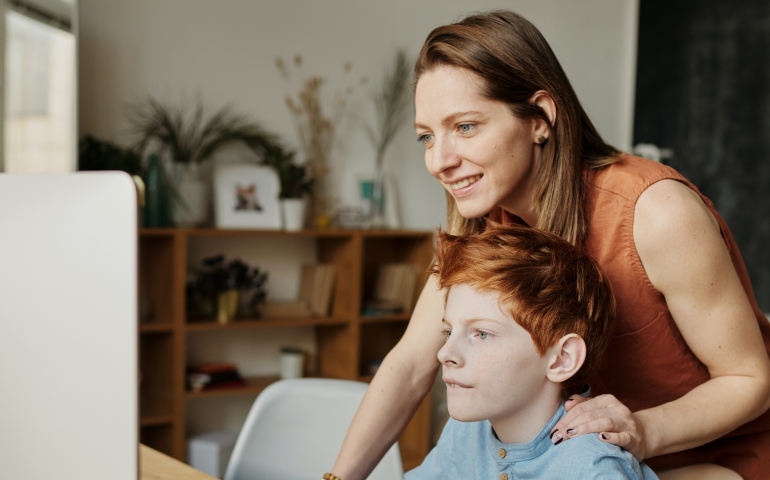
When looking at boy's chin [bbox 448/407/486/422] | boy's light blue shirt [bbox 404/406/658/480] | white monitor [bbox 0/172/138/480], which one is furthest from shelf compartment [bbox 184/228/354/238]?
white monitor [bbox 0/172/138/480]

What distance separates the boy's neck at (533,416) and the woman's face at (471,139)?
11.9 inches

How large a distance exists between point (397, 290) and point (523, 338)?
300 centimetres

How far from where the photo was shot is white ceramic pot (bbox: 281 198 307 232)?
369cm

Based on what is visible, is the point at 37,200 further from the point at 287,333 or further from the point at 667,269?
the point at 287,333

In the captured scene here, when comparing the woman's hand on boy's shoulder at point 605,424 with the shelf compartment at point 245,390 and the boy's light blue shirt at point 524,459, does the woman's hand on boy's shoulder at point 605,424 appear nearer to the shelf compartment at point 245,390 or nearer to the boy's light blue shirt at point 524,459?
the boy's light blue shirt at point 524,459

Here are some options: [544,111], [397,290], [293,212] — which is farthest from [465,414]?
[397,290]

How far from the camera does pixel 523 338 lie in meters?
1.03

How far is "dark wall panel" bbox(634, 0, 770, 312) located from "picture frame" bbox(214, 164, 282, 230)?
242cm

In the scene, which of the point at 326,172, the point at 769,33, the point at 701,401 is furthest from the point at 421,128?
the point at 769,33

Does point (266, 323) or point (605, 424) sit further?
point (266, 323)

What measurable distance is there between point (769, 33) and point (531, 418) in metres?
3.61

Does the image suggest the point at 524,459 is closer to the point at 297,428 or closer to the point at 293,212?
the point at 297,428

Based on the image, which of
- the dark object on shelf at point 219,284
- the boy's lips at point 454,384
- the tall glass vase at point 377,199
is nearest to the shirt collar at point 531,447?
the boy's lips at point 454,384

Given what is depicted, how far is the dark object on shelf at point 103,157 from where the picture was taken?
327 centimetres
